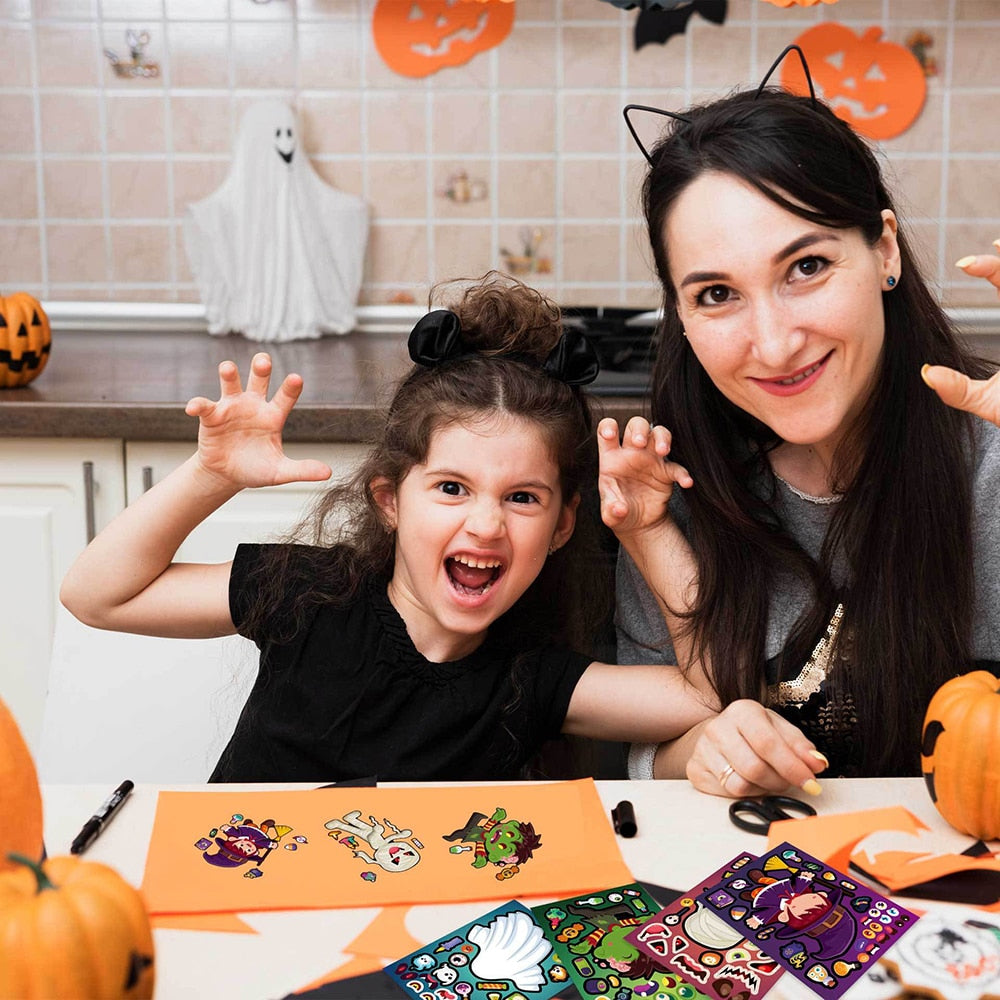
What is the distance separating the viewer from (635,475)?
1203 millimetres

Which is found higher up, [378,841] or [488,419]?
[488,419]

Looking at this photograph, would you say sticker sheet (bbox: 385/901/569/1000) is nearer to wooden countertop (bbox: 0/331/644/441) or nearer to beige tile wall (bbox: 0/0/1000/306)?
wooden countertop (bbox: 0/331/644/441)

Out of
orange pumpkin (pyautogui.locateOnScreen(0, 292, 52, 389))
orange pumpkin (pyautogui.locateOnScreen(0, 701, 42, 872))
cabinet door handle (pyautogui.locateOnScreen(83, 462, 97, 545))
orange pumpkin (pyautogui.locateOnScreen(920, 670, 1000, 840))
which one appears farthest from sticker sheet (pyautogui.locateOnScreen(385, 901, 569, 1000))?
orange pumpkin (pyautogui.locateOnScreen(0, 292, 52, 389))

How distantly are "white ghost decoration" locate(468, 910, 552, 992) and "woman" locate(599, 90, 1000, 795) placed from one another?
42cm

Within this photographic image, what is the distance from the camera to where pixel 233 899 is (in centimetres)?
79

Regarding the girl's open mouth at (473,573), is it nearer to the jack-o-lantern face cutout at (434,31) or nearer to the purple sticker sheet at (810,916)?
the purple sticker sheet at (810,916)

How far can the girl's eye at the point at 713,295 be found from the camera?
1.11m

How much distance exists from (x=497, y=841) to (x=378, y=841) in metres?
0.09

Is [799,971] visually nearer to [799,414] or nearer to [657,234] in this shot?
[799,414]

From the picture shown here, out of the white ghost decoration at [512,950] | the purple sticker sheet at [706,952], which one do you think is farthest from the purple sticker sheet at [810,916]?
the white ghost decoration at [512,950]

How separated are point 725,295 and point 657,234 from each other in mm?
133

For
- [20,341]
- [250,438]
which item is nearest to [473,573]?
[250,438]

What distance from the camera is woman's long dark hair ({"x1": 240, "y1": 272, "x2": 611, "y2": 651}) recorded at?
1.22 meters

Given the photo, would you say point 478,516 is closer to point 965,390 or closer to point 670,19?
point 965,390
